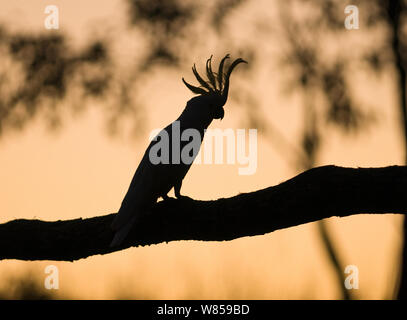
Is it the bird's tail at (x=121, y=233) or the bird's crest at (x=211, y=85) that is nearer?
the bird's tail at (x=121, y=233)

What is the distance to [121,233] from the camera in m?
3.92

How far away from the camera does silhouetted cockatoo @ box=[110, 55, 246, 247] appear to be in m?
4.00

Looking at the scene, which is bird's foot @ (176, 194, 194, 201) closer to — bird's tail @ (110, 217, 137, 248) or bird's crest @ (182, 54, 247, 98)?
bird's tail @ (110, 217, 137, 248)

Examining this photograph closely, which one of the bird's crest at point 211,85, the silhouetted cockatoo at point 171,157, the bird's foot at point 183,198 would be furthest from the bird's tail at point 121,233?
the bird's crest at point 211,85

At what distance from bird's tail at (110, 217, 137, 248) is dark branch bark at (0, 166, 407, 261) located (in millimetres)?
157

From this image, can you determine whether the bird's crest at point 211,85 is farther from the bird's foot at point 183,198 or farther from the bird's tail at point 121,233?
the bird's tail at point 121,233

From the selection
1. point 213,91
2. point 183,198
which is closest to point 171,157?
point 183,198

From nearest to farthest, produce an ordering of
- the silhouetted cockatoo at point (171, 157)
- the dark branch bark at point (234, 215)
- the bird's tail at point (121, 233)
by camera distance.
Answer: the dark branch bark at point (234, 215), the bird's tail at point (121, 233), the silhouetted cockatoo at point (171, 157)

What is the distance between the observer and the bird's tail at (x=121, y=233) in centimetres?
390

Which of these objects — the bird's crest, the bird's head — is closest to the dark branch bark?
the bird's head

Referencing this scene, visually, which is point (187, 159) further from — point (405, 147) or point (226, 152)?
point (405, 147)
